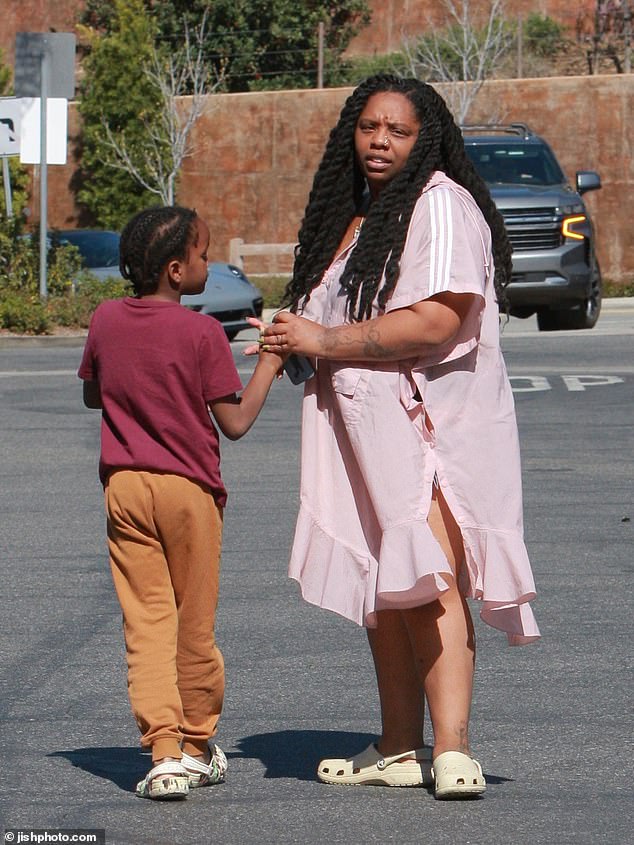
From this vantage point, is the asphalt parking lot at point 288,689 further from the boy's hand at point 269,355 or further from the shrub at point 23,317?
the shrub at point 23,317

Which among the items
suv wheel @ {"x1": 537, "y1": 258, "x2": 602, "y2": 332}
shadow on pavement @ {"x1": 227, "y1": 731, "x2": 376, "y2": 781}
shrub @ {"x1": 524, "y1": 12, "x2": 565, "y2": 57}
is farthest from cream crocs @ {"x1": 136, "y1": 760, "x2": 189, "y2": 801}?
shrub @ {"x1": 524, "y1": 12, "x2": 565, "y2": 57}

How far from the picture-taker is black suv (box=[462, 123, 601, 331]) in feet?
60.7

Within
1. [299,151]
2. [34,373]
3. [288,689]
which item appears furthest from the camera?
[299,151]

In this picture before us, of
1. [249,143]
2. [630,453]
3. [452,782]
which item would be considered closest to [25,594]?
[452,782]

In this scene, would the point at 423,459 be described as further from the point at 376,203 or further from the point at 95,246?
the point at 95,246

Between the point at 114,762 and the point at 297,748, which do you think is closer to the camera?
the point at 114,762

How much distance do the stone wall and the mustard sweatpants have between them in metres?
30.1

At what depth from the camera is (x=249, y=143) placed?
35.7m

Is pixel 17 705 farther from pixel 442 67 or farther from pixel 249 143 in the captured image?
pixel 442 67

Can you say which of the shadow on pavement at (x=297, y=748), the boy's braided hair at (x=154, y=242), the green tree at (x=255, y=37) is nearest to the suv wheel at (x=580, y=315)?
the shadow on pavement at (x=297, y=748)

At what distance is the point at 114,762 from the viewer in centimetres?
470

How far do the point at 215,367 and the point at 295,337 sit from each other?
0.22 metres

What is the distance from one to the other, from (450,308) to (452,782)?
3.82 feet

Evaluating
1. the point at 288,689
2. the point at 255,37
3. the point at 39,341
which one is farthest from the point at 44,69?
the point at 255,37
